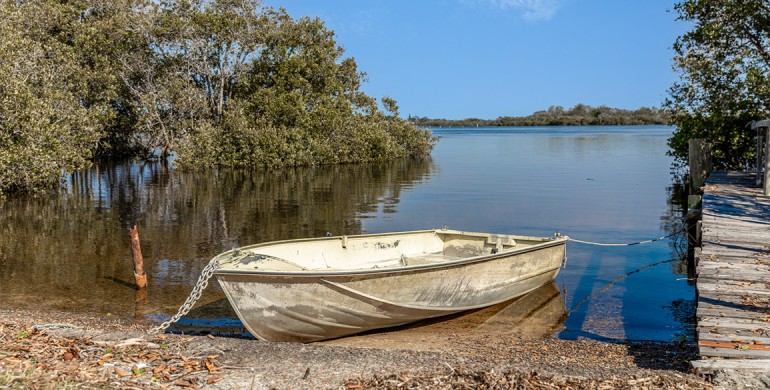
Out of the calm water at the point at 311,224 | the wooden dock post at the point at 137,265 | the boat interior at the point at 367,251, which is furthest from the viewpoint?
the wooden dock post at the point at 137,265

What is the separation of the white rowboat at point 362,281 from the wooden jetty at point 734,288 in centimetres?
314

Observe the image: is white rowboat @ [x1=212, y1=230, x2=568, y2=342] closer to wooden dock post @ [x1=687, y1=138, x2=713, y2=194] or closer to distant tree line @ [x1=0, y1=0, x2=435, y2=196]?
wooden dock post @ [x1=687, y1=138, x2=713, y2=194]

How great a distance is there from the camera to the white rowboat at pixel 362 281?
897 cm

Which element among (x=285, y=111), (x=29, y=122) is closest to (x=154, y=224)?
(x=29, y=122)

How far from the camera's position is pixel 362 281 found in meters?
9.32

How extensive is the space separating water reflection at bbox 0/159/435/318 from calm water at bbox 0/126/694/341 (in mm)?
63

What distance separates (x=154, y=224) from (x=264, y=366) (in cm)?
1551

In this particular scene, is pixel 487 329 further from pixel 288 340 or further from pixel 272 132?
pixel 272 132

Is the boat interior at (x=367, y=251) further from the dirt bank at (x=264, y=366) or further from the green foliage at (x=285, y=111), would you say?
the green foliage at (x=285, y=111)

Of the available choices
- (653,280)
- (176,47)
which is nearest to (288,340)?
(653,280)

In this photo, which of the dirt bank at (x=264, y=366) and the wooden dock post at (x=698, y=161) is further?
the wooden dock post at (x=698, y=161)

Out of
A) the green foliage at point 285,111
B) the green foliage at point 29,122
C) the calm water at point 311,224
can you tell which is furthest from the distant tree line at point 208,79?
the green foliage at point 29,122

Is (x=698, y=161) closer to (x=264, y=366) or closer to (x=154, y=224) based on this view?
(x=154, y=224)

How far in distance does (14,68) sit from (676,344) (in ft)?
85.9
